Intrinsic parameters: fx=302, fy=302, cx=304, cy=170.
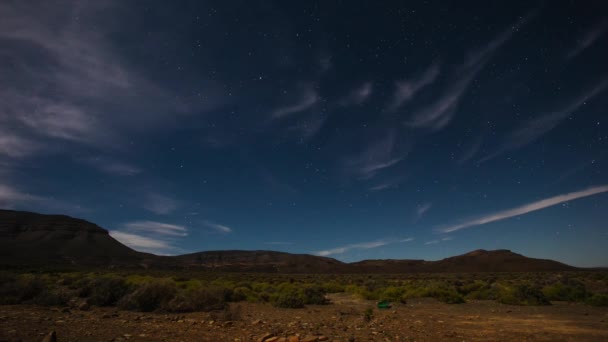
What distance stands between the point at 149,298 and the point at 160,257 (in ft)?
478

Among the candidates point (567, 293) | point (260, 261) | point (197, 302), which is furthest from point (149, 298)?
point (260, 261)

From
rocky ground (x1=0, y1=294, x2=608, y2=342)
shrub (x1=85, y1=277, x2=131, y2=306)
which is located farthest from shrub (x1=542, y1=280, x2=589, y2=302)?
shrub (x1=85, y1=277, x2=131, y2=306)

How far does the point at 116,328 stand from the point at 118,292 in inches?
272

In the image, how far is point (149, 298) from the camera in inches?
491

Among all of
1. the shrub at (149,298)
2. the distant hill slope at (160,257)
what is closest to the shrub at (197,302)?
the shrub at (149,298)

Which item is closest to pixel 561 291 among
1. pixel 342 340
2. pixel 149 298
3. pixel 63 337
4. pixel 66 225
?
pixel 342 340

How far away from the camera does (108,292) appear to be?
13.8 meters

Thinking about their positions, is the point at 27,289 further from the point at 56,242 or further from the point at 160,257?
the point at 56,242

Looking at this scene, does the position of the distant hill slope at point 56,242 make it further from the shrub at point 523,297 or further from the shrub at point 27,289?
the shrub at point 523,297

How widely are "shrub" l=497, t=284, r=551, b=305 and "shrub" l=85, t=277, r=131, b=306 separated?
20.8 meters

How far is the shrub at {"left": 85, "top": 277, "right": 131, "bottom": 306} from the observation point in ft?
43.9

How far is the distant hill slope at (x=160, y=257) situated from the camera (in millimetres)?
113688

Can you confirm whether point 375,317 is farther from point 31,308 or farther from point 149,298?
point 31,308

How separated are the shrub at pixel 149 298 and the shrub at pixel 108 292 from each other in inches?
63.2
